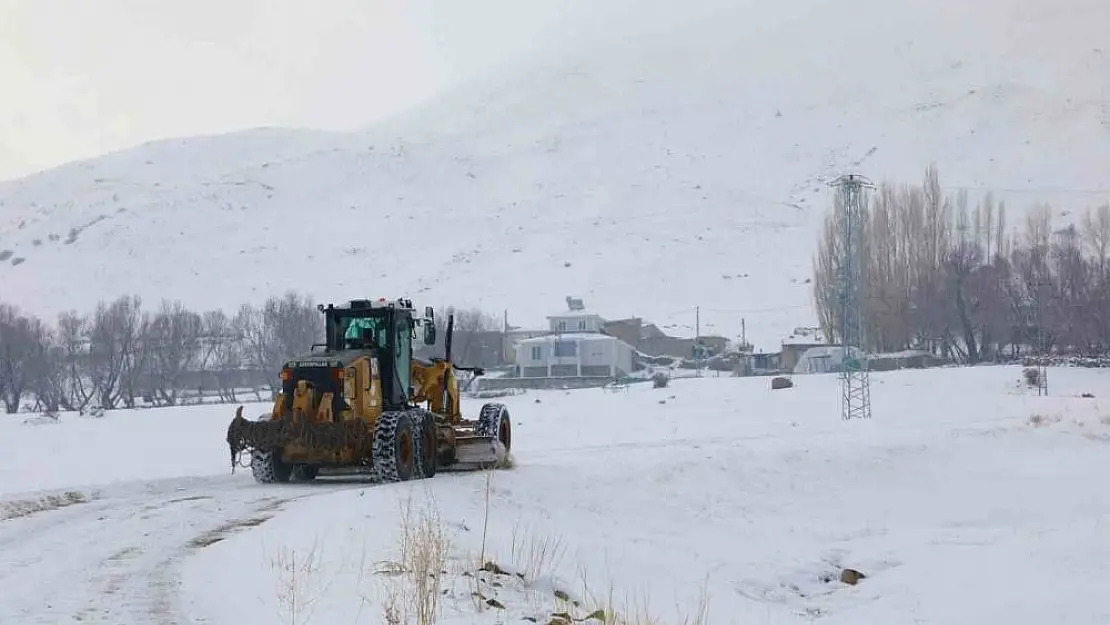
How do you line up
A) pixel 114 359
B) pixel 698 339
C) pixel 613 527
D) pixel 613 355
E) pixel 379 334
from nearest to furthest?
pixel 613 527 < pixel 379 334 < pixel 114 359 < pixel 613 355 < pixel 698 339

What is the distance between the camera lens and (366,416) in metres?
20.7

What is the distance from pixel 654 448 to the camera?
2978 cm

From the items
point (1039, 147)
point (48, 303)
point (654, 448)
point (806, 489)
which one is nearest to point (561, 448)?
point (654, 448)

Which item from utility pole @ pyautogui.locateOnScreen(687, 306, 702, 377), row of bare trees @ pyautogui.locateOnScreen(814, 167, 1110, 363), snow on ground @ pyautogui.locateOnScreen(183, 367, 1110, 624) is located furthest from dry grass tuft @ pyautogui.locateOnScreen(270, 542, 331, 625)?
utility pole @ pyautogui.locateOnScreen(687, 306, 702, 377)

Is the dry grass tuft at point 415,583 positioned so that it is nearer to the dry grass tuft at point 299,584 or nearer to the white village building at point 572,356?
the dry grass tuft at point 299,584

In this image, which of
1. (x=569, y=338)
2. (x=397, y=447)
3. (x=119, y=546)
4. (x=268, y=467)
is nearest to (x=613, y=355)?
(x=569, y=338)

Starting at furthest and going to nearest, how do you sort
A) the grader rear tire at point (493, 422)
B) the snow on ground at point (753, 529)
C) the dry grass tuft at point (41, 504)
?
the grader rear tire at point (493, 422), the dry grass tuft at point (41, 504), the snow on ground at point (753, 529)

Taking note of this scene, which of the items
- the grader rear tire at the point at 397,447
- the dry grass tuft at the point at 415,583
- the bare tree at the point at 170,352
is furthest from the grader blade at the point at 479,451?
the bare tree at the point at 170,352

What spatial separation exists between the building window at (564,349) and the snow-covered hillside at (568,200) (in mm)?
21794

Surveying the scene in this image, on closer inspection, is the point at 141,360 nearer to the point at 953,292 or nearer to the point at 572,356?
the point at 572,356

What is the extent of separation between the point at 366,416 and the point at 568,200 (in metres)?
135

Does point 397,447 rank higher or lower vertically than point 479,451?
higher

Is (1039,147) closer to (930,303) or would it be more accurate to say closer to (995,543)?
(930,303)

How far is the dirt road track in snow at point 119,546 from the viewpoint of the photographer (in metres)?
9.55
